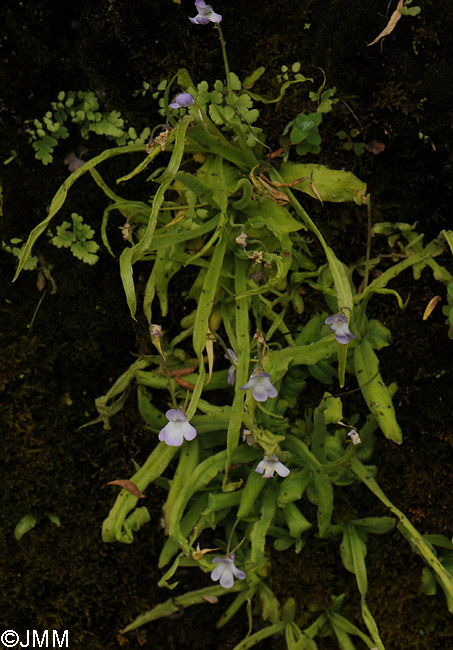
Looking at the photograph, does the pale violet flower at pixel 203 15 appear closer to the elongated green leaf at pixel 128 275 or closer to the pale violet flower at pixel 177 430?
the elongated green leaf at pixel 128 275

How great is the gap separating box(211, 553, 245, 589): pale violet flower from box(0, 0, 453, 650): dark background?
0.29 meters

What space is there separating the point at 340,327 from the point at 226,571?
2.15ft

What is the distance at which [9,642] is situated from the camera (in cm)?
175

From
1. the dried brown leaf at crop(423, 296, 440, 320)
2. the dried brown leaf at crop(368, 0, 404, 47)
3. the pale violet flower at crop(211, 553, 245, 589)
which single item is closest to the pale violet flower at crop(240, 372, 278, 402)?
the pale violet flower at crop(211, 553, 245, 589)

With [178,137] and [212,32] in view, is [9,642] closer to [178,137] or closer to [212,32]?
[178,137]

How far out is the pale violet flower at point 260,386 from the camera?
51.5 inches

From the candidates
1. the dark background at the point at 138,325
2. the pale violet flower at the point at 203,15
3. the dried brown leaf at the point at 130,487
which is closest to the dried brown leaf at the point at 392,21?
the dark background at the point at 138,325

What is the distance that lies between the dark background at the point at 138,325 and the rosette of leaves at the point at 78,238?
0.18ft

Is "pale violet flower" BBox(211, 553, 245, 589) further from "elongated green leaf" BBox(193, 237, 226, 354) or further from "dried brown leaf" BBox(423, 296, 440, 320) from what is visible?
"dried brown leaf" BBox(423, 296, 440, 320)

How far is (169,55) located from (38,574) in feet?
4.90

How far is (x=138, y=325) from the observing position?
174 centimetres

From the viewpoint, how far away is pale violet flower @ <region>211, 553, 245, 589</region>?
1.47m

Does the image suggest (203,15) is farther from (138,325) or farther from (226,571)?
(226,571)

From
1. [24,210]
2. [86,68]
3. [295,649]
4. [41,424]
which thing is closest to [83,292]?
[24,210]
